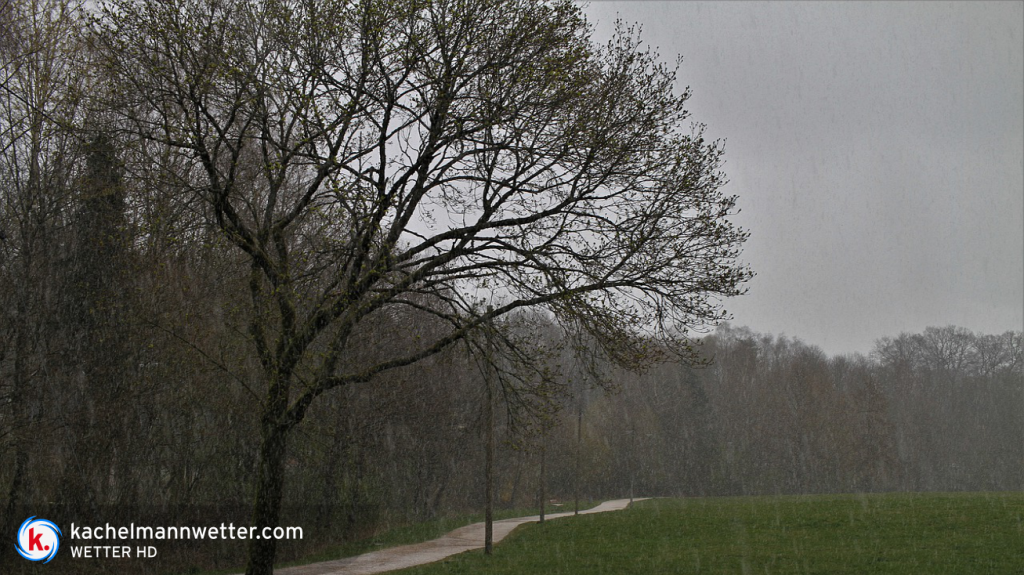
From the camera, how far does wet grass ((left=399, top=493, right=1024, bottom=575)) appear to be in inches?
488

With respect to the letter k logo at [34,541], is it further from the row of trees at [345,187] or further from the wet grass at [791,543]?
the wet grass at [791,543]

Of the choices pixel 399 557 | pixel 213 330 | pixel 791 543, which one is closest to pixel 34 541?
pixel 213 330

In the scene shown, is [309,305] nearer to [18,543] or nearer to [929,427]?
[18,543]

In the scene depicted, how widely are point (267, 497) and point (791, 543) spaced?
1038cm

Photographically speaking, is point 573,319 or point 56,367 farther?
point 56,367

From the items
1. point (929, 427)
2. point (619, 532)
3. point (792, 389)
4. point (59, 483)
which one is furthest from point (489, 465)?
point (929, 427)

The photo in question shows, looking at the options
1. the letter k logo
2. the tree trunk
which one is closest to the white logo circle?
the letter k logo

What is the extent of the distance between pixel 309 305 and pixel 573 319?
4.76 metres

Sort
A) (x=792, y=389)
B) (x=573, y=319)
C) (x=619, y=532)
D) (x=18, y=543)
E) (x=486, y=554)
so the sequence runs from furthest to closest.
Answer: (x=792, y=389)
(x=619, y=532)
(x=486, y=554)
(x=18, y=543)
(x=573, y=319)

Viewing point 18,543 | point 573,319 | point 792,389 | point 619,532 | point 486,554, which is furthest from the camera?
point 792,389

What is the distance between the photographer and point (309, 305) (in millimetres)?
13195

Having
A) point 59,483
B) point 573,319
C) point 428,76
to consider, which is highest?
point 428,76

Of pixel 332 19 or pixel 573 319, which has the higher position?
pixel 332 19

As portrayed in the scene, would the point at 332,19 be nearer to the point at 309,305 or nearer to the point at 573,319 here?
the point at 309,305
